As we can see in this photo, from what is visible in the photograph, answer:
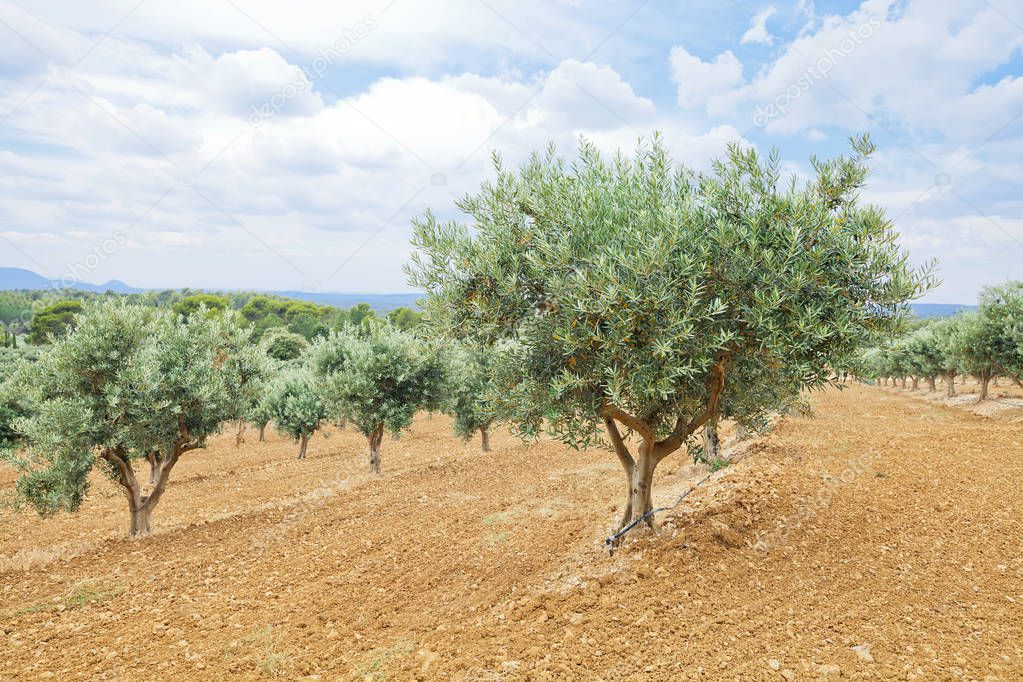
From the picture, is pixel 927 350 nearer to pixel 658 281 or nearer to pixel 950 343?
pixel 950 343

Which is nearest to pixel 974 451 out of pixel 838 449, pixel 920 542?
pixel 838 449

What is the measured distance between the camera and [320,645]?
36.9ft

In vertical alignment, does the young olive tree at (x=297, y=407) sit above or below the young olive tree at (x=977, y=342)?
below

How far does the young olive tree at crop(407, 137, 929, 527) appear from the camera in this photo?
10.3 meters

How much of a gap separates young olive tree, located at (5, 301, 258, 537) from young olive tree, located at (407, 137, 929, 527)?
11352mm

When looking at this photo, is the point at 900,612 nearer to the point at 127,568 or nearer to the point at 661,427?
the point at 661,427

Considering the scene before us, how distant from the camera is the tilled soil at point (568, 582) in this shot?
945cm

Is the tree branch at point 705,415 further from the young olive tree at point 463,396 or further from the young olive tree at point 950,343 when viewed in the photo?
the young olive tree at point 950,343

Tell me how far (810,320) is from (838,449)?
16.1m

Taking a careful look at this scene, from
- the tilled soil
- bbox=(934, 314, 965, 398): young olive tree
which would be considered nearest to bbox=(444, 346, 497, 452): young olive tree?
the tilled soil

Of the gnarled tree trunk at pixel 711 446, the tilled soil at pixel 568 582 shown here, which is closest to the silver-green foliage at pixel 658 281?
the tilled soil at pixel 568 582

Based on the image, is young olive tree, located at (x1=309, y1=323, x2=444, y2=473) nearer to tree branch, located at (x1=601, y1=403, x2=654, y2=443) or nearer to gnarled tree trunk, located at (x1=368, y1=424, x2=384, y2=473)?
gnarled tree trunk, located at (x1=368, y1=424, x2=384, y2=473)

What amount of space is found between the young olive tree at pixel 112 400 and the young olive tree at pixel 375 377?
8.58 meters

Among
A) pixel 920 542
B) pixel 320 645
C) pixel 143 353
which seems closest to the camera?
pixel 320 645
